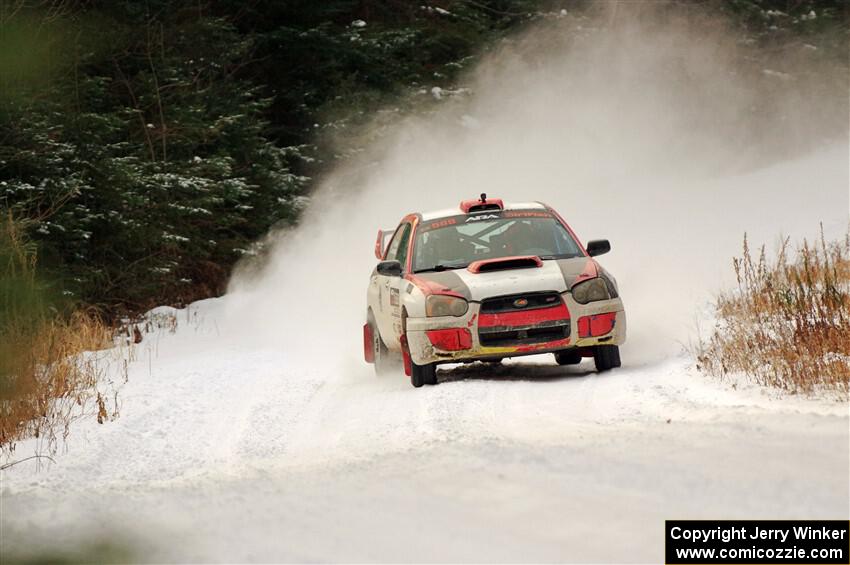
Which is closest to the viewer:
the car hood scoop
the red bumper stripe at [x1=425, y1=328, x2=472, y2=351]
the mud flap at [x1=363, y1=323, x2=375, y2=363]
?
the red bumper stripe at [x1=425, y1=328, x2=472, y2=351]

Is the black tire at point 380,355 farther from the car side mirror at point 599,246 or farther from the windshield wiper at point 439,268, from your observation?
the car side mirror at point 599,246

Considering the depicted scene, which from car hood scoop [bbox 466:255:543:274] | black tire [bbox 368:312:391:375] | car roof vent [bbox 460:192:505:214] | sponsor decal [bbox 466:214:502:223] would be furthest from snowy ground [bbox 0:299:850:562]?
car roof vent [bbox 460:192:505:214]

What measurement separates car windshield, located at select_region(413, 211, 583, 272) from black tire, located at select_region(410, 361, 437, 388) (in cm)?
106

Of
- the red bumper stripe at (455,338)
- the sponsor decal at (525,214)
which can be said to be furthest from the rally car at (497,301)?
the sponsor decal at (525,214)

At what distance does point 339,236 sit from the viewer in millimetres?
26438

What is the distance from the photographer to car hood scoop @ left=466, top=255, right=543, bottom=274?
1038 cm

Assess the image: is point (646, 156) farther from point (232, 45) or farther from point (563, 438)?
point (563, 438)

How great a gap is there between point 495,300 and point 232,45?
17.1 metres

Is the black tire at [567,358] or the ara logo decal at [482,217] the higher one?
the ara logo decal at [482,217]

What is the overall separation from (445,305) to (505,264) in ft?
2.66

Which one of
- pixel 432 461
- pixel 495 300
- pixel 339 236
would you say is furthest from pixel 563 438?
pixel 339 236

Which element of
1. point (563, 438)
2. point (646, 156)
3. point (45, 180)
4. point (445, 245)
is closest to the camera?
point (563, 438)

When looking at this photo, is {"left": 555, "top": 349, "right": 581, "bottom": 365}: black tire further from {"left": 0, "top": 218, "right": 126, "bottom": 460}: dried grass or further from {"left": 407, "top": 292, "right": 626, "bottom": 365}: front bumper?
{"left": 0, "top": 218, "right": 126, "bottom": 460}: dried grass

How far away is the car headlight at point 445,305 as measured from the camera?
32.4ft
